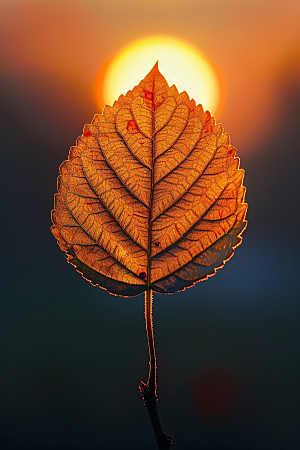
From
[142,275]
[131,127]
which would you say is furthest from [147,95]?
[142,275]

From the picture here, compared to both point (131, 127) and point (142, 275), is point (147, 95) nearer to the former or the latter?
point (131, 127)

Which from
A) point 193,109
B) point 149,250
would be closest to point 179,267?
point 149,250

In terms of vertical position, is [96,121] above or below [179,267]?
above

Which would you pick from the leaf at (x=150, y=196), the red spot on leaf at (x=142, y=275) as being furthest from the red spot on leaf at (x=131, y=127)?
the red spot on leaf at (x=142, y=275)

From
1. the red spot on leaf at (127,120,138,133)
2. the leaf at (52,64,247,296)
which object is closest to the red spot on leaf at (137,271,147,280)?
the leaf at (52,64,247,296)

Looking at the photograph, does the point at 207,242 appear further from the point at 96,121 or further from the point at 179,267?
the point at 96,121

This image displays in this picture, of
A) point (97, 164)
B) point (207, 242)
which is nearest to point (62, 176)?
point (97, 164)

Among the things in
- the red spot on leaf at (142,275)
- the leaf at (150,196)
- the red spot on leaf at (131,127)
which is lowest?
the red spot on leaf at (142,275)

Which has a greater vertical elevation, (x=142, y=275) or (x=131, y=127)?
(x=131, y=127)

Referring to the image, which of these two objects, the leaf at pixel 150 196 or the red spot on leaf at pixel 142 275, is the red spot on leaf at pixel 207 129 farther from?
the red spot on leaf at pixel 142 275
